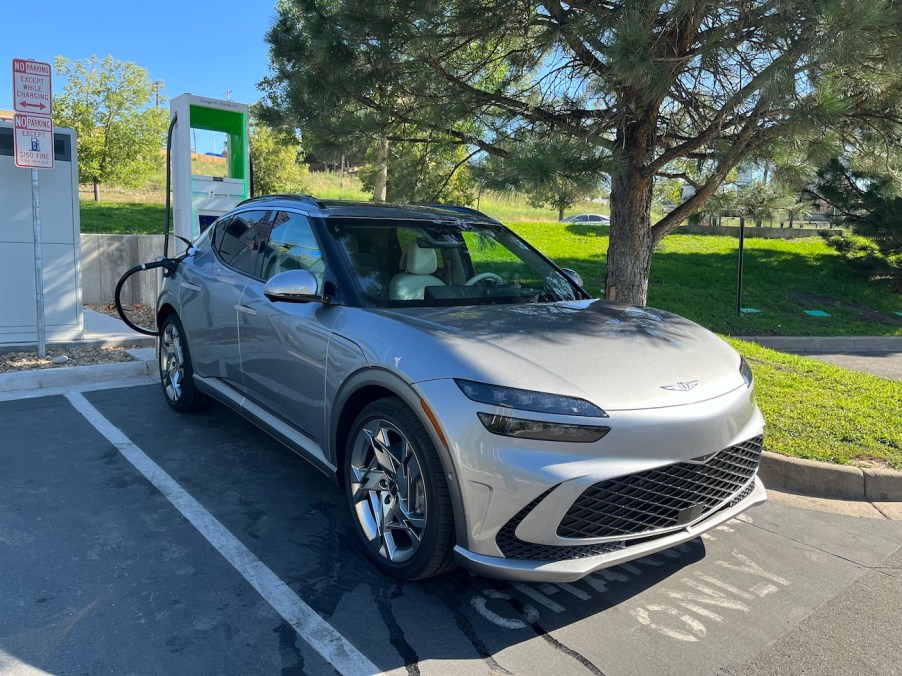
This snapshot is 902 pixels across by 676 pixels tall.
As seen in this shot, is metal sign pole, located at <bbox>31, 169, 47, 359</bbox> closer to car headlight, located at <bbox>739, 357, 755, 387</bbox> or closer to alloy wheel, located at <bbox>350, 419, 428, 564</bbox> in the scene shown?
alloy wheel, located at <bbox>350, 419, 428, 564</bbox>

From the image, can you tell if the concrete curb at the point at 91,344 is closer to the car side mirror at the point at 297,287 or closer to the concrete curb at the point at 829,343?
the car side mirror at the point at 297,287

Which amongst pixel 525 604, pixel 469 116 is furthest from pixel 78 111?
pixel 525 604

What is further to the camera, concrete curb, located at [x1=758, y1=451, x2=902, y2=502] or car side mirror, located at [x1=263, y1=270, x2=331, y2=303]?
concrete curb, located at [x1=758, y1=451, x2=902, y2=502]

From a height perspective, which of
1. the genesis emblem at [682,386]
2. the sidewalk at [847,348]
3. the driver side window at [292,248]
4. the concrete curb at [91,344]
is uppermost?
the driver side window at [292,248]

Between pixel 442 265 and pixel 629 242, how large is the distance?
2.88 metres

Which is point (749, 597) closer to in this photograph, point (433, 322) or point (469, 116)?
point (433, 322)

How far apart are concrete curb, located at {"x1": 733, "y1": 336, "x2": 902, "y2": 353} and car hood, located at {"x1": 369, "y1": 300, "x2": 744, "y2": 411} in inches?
297

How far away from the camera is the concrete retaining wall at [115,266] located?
33.3ft

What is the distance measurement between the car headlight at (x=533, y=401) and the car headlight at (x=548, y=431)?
49 mm

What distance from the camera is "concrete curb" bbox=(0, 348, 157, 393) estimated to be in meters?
6.13

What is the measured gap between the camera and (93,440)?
4902 mm

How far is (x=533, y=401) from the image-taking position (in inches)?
106

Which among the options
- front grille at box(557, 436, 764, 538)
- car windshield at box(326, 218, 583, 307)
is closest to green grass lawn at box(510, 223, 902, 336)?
car windshield at box(326, 218, 583, 307)

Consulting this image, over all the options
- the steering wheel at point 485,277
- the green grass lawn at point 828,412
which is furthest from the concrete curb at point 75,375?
the green grass lawn at point 828,412
